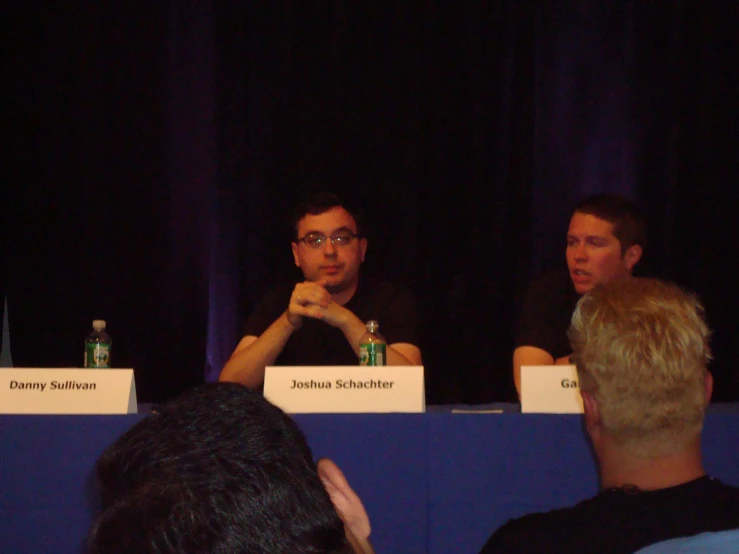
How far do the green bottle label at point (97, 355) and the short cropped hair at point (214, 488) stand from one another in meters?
1.70

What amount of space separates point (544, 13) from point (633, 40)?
0.42 metres

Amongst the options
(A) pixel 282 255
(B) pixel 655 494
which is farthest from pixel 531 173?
(B) pixel 655 494

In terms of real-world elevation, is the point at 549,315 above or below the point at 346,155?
below

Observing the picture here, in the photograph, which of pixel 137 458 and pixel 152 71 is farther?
pixel 152 71

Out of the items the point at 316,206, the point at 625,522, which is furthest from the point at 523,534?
the point at 316,206

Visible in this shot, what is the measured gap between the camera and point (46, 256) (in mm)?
3873

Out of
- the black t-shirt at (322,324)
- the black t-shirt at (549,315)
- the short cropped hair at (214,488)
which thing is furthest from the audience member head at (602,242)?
the short cropped hair at (214,488)

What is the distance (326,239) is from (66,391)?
3.62ft

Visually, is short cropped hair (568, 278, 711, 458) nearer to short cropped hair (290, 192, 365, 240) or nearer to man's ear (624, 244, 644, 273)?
man's ear (624, 244, 644, 273)

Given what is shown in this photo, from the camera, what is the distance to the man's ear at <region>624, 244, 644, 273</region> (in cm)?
283

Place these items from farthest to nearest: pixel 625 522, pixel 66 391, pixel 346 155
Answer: pixel 346 155 → pixel 66 391 → pixel 625 522

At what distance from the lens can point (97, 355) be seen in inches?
90.0

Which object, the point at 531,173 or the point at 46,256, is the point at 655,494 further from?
the point at 46,256

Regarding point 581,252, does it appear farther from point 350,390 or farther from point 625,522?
point 625,522
